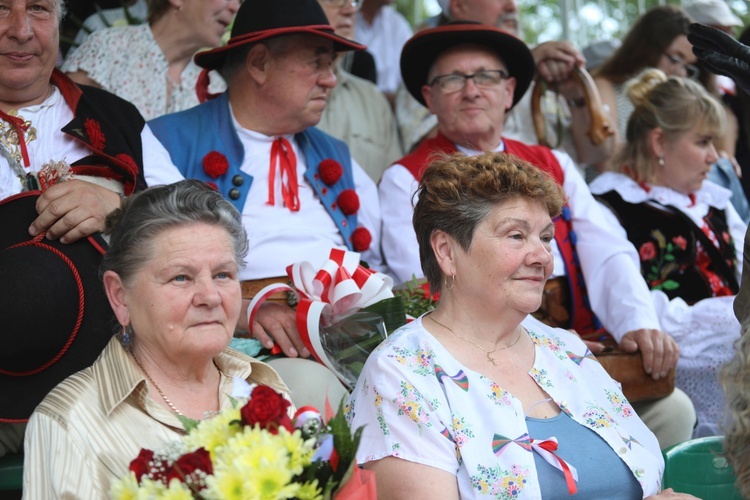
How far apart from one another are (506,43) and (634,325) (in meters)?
1.30

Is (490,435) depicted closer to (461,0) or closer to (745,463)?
(745,463)

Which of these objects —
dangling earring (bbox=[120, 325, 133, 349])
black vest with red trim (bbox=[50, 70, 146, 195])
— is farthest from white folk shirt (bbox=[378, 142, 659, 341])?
dangling earring (bbox=[120, 325, 133, 349])

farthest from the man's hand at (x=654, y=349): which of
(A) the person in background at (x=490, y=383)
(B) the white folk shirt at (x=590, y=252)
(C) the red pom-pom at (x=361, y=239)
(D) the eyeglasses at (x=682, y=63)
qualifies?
(D) the eyeglasses at (x=682, y=63)

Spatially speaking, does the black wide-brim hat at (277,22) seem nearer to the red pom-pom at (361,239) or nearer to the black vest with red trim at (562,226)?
the black vest with red trim at (562,226)

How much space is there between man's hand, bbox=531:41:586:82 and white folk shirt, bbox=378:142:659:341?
636 millimetres

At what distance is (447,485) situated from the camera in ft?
8.19

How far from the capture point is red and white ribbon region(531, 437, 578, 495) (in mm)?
2561

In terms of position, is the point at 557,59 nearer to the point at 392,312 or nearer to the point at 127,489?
the point at 392,312

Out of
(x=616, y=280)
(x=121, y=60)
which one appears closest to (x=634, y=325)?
(x=616, y=280)

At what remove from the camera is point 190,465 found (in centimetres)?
188

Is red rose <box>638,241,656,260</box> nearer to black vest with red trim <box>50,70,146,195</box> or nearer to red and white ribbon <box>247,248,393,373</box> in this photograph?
red and white ribbon <box>247,248,393,373</box>

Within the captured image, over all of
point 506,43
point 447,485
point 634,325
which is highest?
point 506,43

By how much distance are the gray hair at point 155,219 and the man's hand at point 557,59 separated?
8.49 feet

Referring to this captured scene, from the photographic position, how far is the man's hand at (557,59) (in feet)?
Result: 15.7
